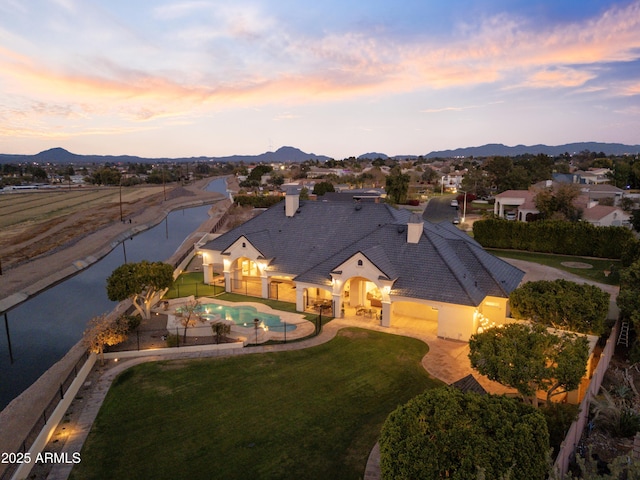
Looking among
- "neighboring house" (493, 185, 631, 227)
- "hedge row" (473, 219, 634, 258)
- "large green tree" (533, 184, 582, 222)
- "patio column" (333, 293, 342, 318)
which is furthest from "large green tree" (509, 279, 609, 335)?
"large green tree" (533, 184, 582, 222)

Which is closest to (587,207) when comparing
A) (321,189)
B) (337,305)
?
(337,305)

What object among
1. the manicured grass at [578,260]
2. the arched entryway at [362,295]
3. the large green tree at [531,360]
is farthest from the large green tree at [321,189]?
the large green tree at [531,360]

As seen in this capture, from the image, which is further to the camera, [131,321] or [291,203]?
[291,203]

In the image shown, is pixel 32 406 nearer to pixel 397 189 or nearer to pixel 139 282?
pixel 139 282

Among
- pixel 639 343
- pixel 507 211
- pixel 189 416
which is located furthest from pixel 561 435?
pixel 507 211

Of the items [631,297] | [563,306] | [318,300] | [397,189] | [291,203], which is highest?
[291,203]

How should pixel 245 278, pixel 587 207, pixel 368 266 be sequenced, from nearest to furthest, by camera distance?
pixel 368 266, pixel 245 278, pixel 587 207

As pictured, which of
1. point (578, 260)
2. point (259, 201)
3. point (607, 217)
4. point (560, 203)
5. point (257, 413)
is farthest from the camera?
point (259, 201)
